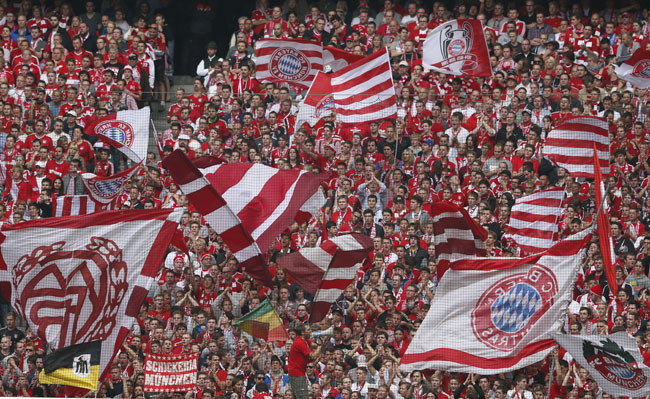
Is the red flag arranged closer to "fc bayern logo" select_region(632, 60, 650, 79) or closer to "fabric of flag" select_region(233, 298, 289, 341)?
"fc bayern logo" select_region(632, 60, 650, 79)

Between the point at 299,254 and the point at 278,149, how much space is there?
2147 millimetres

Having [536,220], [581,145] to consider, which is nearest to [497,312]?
[536,220]

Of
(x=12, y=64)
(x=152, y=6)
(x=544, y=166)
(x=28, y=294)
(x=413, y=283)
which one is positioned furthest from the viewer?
(x=152, y=6)

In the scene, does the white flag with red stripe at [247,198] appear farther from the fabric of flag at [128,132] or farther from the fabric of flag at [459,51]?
the fabric of flag at [459,51]

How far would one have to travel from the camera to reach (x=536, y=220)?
16.4 m

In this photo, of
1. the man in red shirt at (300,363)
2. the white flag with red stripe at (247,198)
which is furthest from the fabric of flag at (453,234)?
the man in red shirt at (300,363)

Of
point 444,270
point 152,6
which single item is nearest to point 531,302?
point 444,270

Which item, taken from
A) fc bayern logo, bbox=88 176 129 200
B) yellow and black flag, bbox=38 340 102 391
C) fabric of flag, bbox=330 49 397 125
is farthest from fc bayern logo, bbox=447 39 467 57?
yellow and black flag, bbox=38 340 102 391

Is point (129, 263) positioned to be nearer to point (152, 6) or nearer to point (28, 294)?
point (28, 294)

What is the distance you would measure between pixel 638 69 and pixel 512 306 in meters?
4.87

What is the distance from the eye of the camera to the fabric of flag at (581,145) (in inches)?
672

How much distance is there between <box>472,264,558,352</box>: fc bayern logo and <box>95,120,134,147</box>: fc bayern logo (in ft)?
16.5

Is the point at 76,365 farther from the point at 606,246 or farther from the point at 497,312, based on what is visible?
the point at 606,246

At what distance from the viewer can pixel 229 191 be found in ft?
53.4
